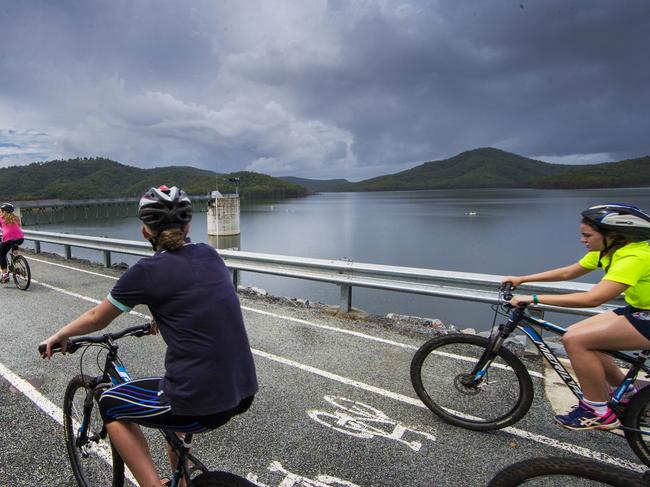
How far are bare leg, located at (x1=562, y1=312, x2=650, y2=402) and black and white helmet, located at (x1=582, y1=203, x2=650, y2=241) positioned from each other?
61 centimetres

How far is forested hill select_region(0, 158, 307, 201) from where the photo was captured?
137750 mm

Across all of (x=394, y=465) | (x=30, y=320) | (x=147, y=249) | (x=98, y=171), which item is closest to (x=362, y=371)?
(x=394, y=465)

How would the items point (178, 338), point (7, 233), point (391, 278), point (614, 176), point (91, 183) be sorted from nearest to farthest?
point (178, 338)
point (391, 278)
point (7, 233)
point (614, 176)
point (91, 183)

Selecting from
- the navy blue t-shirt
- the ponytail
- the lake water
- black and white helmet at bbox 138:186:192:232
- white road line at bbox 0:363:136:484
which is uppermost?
black and white helmet at bbox 138:186:192:232

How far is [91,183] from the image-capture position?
162 metres

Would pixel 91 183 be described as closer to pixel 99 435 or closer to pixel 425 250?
pixel 425 250

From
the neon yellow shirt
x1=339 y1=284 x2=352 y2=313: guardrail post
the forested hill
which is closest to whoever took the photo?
the neon yellow shirt

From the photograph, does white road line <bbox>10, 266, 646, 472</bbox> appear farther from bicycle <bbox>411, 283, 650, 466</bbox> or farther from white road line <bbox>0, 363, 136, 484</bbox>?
white road line <bbox>0, 363, 136, 484</bbox>

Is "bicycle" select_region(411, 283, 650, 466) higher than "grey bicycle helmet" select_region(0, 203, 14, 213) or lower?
lower

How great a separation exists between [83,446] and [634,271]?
396cm

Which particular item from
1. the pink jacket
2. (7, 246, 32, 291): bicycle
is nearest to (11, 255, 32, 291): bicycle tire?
(7, 246, 32, 291): bicycle

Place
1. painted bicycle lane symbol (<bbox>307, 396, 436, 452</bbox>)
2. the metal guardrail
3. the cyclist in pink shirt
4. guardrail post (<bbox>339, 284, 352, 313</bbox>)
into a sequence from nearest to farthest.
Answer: painted bicycle lane symbol (<bbox>307, 396, 436, 452</bbox>)
the metal guardrail
guardrail post (<bbox>339, 284, 352, 313</bbox>)
the cyclist in pink shirt

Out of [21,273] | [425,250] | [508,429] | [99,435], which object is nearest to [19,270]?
[21,273]

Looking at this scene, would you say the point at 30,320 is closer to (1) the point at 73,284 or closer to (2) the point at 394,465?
(1) the point at 73,284
